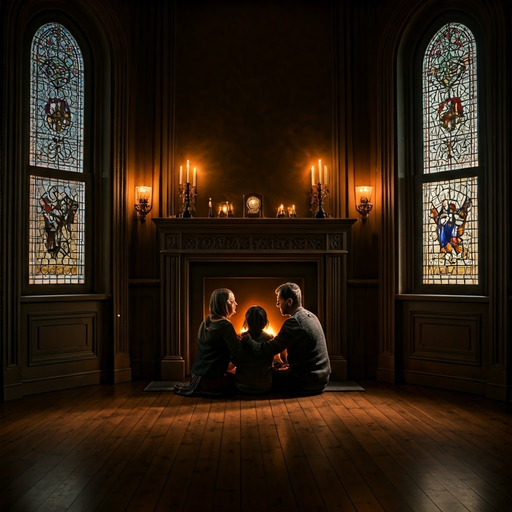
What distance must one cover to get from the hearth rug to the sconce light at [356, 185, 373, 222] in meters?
1.82

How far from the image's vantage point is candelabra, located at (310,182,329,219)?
6648mm

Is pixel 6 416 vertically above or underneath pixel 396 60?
underneath

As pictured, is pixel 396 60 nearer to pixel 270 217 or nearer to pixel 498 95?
pixel 498 95

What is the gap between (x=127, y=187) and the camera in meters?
6.72

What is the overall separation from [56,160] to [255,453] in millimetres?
3958

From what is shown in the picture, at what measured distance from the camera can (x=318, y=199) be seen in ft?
22.2

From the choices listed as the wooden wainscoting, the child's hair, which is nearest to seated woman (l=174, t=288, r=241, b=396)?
the child's hair

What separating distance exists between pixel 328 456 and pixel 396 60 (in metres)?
4.62

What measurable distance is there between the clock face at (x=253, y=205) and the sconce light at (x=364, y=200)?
111 centimetres

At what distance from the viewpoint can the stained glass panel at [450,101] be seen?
20.6ft

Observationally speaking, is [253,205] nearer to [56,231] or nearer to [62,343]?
[56,231]

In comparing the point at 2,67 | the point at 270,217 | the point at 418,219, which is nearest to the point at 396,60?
the point at 418,219

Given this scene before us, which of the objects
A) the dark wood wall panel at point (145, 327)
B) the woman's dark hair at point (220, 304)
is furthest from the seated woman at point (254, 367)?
the dark wood wall panel at point (145, 327)

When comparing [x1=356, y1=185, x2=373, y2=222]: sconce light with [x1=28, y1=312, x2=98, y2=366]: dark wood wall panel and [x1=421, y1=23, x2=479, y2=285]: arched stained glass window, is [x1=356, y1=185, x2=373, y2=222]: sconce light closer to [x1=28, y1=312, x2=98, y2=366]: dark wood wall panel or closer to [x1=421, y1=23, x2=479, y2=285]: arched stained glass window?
[x1=421, y1=23, x2=479, y2=285]: arched stained glass window
